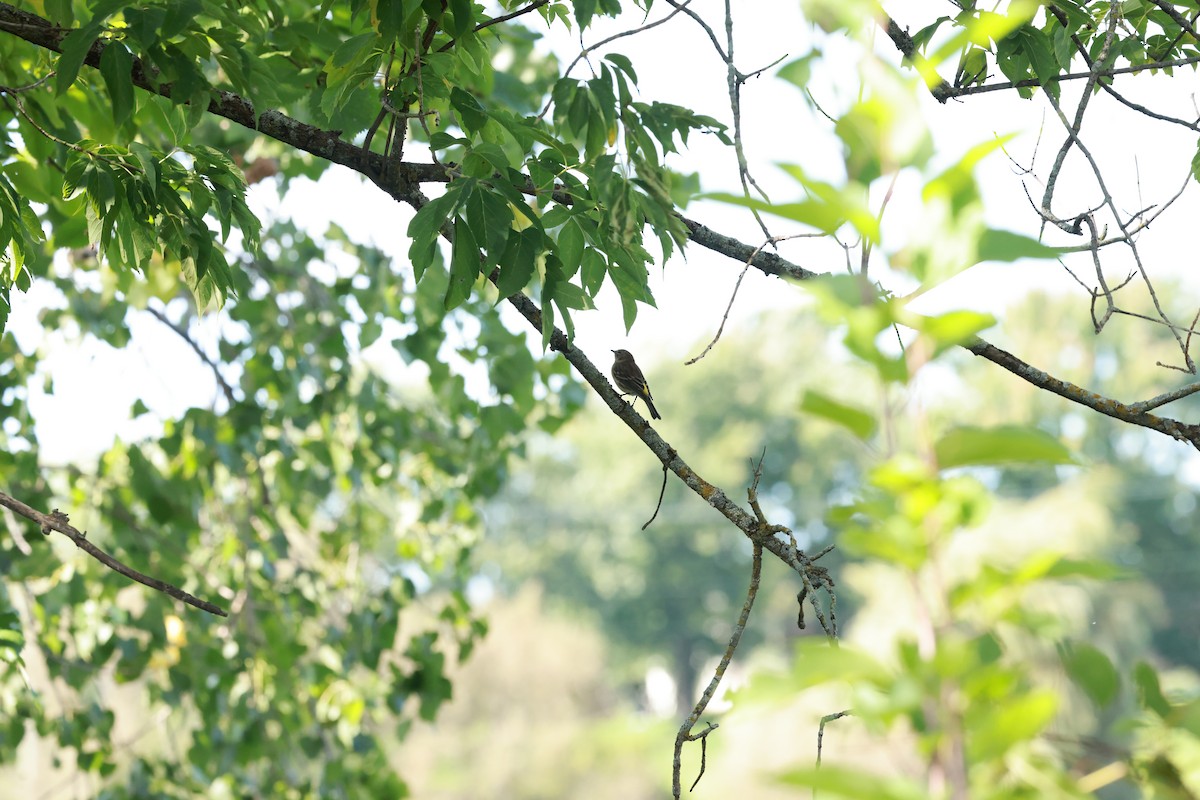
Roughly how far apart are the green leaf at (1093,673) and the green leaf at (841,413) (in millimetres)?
252

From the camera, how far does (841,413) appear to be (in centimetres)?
63

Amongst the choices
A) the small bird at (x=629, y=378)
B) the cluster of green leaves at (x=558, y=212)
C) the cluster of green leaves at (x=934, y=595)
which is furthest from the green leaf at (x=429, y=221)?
the small bird at (x=629, y=378)

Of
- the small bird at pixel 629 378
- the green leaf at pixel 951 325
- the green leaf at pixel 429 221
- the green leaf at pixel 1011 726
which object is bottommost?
the green leaf at pixel 1011 726

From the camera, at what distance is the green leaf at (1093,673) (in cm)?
74

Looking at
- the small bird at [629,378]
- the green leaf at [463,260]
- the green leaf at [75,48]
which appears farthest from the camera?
the small bird at [629,378]

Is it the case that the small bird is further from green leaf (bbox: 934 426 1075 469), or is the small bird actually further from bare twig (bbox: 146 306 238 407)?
green leaf (bbox: 934 426 1075 469)

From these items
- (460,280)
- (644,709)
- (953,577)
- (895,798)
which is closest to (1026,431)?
(953,577)

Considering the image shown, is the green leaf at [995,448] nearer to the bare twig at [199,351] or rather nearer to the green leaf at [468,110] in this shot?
the green leaf at [468,110]

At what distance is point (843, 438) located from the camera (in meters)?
41.4

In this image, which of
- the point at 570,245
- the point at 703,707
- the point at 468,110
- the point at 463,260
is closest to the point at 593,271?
the point at 570,245

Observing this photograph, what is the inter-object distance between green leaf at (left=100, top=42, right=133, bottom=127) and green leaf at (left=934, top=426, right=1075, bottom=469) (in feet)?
4.57

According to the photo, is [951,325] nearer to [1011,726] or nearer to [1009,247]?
[1009,247]

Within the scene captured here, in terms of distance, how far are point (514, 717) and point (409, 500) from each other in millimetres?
20661

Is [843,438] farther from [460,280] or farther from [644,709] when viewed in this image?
[460,280]
